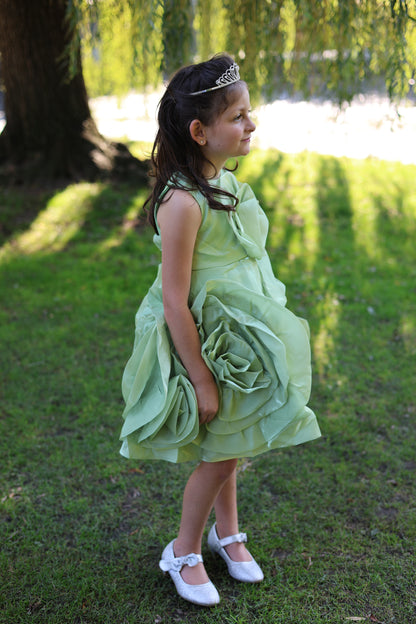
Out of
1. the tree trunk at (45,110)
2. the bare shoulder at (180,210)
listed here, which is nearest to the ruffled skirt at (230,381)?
the bare shoulder at (180,210)

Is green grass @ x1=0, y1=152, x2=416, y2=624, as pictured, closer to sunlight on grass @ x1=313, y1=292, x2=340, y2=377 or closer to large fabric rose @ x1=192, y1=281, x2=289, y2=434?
sunlight on grass @ x1=313, y1=292, x2=340, y2=377

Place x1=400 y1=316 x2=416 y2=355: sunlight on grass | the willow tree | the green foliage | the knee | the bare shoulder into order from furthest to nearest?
x1=400 y1=316 x2=416 y2=355: sunlight on grass < the willow tree < the green foliage < the knee < the bare shoulder

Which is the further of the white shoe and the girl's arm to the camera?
the white shoe

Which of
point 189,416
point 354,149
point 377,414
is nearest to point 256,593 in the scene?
point 189,416

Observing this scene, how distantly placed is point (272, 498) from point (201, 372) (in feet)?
3.39

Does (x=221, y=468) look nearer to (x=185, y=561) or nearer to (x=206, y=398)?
(x=206, y=398)

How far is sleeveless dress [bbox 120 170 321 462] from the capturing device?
185 centimetres

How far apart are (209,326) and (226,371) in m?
0.16

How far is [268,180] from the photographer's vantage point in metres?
6.45

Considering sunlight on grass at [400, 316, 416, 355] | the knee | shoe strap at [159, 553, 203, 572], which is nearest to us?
the knee

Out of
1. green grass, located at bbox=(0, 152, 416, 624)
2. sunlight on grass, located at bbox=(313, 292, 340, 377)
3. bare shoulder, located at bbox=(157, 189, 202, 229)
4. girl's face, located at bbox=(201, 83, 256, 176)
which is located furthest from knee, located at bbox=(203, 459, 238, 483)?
sunlight on grass, located at bbox=(313, 292, 340, 377)

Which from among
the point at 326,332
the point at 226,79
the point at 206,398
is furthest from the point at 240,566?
the point at 326,332

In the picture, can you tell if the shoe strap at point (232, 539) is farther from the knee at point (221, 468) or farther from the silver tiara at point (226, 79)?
the silver tiara at point (226, 79)

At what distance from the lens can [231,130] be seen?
5.91 ft
